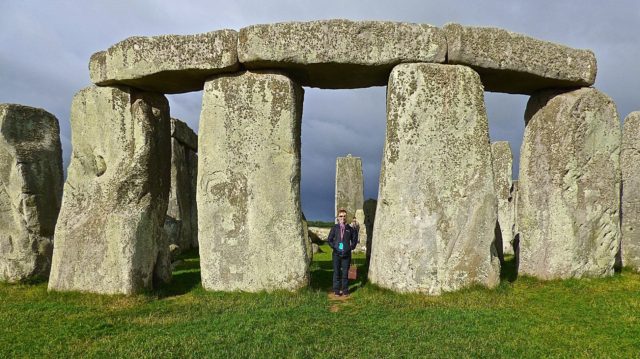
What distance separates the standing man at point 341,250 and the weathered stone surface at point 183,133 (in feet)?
28.3

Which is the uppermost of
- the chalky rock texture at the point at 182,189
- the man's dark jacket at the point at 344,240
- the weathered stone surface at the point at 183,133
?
the weathered stone surface at the point at 183,133

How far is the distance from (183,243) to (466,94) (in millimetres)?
10214

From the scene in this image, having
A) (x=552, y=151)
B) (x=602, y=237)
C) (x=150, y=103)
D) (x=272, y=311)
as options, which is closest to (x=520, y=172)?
(x=552, y=151)

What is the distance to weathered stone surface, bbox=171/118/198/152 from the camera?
584 inches

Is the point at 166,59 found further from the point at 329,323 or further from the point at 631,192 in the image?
the point at 631,192

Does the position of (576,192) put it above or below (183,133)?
below

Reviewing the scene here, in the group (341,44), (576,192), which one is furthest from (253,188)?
(576,192)

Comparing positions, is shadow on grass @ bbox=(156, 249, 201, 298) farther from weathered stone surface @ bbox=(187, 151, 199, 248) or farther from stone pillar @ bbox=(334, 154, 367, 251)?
stone pillar @ bbox=(334, 154, 367, 251)

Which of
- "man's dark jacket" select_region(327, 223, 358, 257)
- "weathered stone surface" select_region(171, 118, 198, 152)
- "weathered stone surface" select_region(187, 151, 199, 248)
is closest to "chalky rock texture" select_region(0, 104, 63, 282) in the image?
"man's dark jacket" select_region(327, 223, 358, 257)

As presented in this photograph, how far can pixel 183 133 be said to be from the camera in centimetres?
1543

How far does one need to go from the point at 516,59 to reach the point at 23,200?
27.8ft

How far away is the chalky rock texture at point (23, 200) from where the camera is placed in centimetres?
830

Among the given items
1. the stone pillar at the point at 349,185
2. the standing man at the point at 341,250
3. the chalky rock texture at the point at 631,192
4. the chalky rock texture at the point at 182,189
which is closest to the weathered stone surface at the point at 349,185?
the stone pillar at the point at 349,185

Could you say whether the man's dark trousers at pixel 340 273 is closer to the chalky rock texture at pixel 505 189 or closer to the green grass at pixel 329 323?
the green grass at pixel 329 323
